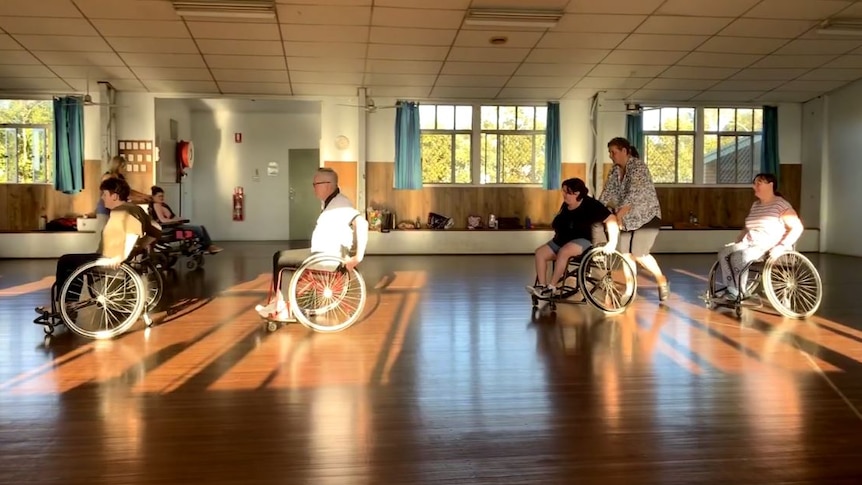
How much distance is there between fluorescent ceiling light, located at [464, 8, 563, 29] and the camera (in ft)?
23.6

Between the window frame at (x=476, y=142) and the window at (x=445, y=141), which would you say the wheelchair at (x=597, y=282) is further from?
the window at (x=445, y=141)

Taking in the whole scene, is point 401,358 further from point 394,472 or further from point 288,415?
point 394,472

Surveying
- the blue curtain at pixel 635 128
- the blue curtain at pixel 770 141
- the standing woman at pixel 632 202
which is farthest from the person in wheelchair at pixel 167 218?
the blue curtain at pixel 770 141

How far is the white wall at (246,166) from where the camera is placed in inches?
539

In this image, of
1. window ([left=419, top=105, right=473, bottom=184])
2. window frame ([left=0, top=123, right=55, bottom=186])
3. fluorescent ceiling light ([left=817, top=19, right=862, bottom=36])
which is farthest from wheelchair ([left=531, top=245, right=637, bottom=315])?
window frame ([left=0, top=123, right=55, bottom=186])

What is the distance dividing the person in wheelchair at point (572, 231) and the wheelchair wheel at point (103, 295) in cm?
277

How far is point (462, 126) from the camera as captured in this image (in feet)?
37.5

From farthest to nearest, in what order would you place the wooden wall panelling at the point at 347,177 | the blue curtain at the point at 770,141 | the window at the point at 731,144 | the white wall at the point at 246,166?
1. the white wall at the point at 246,166
2. the window at the point at 731,144
3. the blue curtain at the point at 770,141
4. the wooden wall panelling at the point at 347,177

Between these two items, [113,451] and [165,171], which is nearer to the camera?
[113,451]

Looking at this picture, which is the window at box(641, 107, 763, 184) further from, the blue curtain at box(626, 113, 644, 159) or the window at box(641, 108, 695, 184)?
the blue curtain at box(626, 113, 644, 159)

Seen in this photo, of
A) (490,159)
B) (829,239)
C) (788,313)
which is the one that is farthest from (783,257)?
(829,239)

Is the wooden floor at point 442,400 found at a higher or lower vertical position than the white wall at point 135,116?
lower

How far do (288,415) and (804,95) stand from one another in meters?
11.3

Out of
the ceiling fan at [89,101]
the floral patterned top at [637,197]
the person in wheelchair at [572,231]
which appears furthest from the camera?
the ceiling fan at [89,101]
